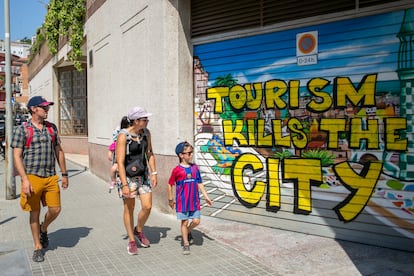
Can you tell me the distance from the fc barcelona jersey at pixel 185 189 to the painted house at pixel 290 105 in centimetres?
157

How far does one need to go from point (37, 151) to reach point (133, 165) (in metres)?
1.14

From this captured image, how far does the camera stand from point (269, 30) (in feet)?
20.9

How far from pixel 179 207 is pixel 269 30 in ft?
9.80

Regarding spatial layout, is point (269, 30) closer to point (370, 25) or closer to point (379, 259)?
point (370, 25)

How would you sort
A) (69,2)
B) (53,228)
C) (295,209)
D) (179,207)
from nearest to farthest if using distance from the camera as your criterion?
(179,207) → (295,209) → (53,228) → (69,2)

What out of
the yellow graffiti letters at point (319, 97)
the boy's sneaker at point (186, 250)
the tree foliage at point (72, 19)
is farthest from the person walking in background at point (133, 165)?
the tree foliage at point (72, 19)

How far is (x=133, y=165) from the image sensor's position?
17.1 feet

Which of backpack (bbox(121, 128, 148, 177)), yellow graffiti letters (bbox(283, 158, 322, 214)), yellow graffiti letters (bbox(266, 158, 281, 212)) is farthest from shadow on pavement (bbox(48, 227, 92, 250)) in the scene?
yellow graffiti letters (bbox(283, 158, 322, 214))

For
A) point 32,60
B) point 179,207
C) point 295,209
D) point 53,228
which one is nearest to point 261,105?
point 295,209

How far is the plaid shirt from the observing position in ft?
16.3

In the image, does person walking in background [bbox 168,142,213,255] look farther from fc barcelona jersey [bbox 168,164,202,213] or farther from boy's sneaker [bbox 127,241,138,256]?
boy's sneaker [bbox 127,241,138,256]

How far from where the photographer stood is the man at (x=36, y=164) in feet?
16.3

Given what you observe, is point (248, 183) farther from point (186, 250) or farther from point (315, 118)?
point (186, 250)

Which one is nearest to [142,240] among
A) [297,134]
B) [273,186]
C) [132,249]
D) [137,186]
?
[132,249]
